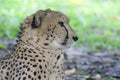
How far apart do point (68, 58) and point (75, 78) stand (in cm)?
219

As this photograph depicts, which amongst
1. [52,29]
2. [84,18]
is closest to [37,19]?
[52,29]

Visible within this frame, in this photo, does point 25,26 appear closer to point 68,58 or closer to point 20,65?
point 20,65

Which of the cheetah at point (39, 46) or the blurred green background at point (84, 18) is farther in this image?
the blurred green background at point (84, 18)

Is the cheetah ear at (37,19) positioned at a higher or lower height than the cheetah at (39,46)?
higher

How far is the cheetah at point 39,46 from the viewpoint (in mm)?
6715

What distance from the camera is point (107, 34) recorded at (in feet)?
51.4

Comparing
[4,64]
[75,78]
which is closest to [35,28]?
[4,64]

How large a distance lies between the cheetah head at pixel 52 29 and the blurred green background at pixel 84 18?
255 inches

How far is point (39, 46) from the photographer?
267 inches

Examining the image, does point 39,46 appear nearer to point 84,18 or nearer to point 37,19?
point 37,19

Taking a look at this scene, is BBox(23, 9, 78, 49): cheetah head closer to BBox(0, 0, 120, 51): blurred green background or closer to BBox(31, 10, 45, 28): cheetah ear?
BBox(31, 10, 45, 28): cheetah ear

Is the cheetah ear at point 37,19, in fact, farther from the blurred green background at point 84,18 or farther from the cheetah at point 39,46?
the blurred green background at point 84,18

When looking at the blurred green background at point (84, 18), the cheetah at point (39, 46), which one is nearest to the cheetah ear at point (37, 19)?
the cheetah at point (39, 46)

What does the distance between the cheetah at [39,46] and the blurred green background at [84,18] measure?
6.48m
